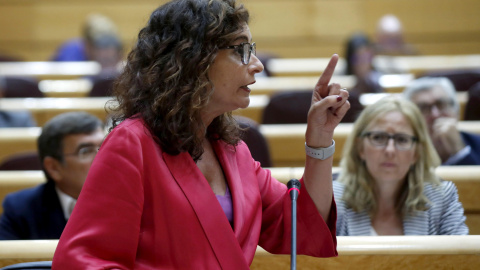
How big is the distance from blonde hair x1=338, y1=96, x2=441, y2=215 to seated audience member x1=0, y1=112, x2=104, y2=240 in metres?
0.65

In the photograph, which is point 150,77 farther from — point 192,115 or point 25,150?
point 25,150

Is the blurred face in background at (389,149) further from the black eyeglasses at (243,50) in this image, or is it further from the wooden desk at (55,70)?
the wooden desk at (55,70)

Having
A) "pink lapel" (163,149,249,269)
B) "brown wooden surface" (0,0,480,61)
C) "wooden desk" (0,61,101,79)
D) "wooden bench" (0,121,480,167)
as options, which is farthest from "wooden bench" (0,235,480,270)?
"brown wooden surface" (0,0,480,61)

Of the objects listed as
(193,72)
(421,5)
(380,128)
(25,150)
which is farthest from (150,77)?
(421,5)

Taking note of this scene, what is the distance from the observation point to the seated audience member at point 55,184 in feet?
4.99

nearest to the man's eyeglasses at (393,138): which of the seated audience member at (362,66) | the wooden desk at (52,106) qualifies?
the seated audience member at (362,66)

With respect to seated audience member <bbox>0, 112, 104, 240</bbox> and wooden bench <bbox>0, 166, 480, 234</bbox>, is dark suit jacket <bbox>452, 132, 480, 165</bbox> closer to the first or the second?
wooden bench <bbox>0, 166, 480, 234</bbox>

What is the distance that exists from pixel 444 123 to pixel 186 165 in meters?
1.38

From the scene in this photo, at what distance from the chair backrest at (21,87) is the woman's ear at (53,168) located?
1.57 meters

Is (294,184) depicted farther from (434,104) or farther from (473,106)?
(473,106)

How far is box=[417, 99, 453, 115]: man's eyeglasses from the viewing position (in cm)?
214

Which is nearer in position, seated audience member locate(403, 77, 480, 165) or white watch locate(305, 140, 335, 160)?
white watch locate(305, 140, 335, 160)

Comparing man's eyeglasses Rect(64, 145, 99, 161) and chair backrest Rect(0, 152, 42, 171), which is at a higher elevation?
man's eyeglasses Rect(64, 145, 99, 161)

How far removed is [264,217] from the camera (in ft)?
3.25
